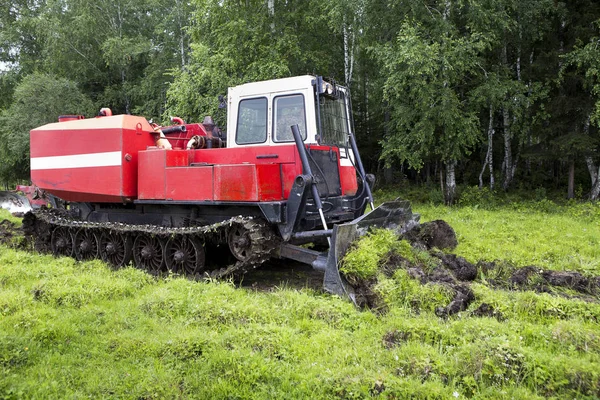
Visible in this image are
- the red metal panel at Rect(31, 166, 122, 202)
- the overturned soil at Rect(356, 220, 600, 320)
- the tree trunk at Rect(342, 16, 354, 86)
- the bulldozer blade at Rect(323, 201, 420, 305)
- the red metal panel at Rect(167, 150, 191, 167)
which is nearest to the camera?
the overturned soil at Rect(356, 220, 600, 320)

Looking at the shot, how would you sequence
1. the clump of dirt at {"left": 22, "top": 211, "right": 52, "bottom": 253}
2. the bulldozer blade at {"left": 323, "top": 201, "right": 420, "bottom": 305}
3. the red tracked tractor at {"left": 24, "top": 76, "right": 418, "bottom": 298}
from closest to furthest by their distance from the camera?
the bulldozer blade at {"left": 323, "top": 201, "right": 420, "bottom": 305}
the red tracked tractor at {"left": 24, "top": 76, "right": 418, "bottom": 298}
the clump of dirt at {"left": 22, "top": 211, "right": 52, "bottom": 253}

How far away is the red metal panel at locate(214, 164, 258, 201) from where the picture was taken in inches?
261

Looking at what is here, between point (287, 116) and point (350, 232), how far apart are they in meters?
2.19

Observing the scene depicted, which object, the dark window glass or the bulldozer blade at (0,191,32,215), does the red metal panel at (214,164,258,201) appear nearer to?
the dark window glass

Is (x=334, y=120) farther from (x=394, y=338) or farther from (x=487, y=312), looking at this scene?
(x=394, y=338)

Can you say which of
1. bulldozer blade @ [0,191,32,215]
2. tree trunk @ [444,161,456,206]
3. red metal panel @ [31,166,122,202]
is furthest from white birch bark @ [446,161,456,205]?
bulldozer blade @ [0,191,32,215]

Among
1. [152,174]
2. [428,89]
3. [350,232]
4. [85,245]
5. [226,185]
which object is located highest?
[428,89]

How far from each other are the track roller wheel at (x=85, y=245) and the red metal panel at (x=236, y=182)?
3117 millimetres

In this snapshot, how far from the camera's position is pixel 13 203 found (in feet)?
49.1

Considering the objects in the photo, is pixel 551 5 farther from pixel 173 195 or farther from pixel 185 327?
pixel 185 327

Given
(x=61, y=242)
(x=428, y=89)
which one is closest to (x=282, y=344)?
(x=61, y=242)

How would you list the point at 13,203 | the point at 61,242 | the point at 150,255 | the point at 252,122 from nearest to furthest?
the point at 252,122 → the point at 150,255 → the point at 61,242 → the point at 13,203

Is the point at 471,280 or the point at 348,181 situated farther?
the point at 348,181

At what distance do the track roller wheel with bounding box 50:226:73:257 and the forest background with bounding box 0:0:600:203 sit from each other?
23.4ft
